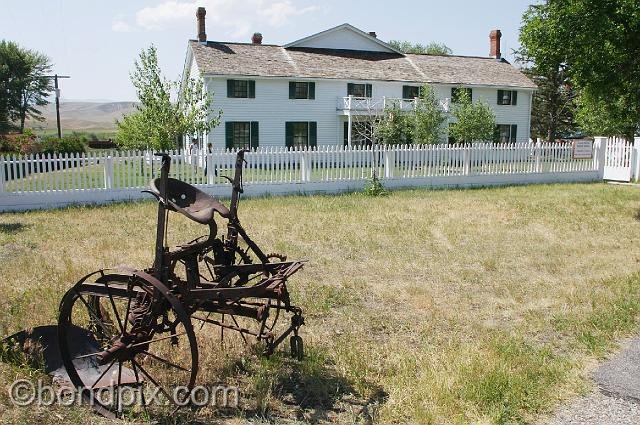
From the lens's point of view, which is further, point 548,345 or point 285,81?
point 285,81

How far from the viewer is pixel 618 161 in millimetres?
21031

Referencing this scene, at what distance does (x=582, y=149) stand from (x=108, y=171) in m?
16.2

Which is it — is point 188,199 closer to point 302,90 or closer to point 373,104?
point 302,90

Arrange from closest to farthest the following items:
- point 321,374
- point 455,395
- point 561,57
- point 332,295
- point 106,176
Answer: point 455,395 → point 321,374 → point 332,295 → point 561,57 → point 106,176

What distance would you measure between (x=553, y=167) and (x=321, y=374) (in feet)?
58.8

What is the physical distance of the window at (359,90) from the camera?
31.0 m

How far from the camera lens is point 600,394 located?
4.64 meters

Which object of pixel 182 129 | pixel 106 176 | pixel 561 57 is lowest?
pixel 106 176

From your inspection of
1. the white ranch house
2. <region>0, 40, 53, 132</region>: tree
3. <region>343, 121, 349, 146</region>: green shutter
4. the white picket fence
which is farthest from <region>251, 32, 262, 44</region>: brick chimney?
<region>0, 40, 53, 132</region>: tree

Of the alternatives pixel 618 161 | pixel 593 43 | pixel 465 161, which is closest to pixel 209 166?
pixel 465 161

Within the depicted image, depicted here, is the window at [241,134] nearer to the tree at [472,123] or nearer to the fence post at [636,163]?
the tree at [472,123]

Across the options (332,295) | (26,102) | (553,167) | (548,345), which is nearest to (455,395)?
(548,345)

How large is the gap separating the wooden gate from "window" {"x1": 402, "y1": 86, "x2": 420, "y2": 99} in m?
12.9

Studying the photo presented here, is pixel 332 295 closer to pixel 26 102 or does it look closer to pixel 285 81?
pixel 285 81
